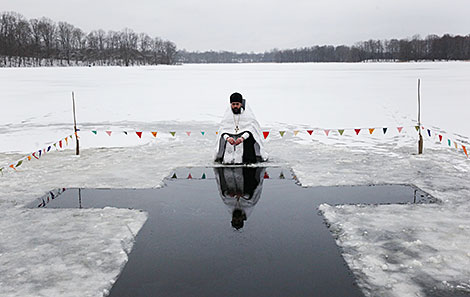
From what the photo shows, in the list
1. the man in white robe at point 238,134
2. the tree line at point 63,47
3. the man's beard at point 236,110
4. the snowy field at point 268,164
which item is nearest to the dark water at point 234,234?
the snowy field at point 268,164

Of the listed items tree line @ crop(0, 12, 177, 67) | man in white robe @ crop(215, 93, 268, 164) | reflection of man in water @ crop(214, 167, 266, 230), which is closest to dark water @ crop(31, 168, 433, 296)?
reflection of man in water @ crop(214, 167, 266, 230)

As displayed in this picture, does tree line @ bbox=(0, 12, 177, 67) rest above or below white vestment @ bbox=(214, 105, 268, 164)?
above

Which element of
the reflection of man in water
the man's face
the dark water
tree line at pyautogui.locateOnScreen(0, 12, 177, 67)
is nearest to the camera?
the dark water

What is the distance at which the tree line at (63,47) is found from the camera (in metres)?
103

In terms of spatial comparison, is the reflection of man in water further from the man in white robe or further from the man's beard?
the man's beard

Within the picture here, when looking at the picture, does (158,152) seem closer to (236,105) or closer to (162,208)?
(236,105)

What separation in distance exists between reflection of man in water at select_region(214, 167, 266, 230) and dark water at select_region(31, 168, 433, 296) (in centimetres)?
2

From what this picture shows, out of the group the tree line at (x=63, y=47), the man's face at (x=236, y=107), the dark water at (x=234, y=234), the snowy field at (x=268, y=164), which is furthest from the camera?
the tree line at (x=63, y=47)

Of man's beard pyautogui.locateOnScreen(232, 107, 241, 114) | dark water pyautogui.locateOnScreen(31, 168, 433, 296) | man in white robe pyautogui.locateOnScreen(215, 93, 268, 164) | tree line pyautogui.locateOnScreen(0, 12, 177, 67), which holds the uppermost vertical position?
tree line pyautogui.locateOnScreen(0, 12, 177, 67)

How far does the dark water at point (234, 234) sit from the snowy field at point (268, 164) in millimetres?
308

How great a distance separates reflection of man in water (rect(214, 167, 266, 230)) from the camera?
306 inches

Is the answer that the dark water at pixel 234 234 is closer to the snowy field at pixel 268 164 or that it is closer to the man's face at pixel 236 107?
the snowy field at pixel 268 164

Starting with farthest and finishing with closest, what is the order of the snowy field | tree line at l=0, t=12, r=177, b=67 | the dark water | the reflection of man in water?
tree line at l=0, t=12, r=177, b=67 < the reflection of man in water < the snowy field < the dark water

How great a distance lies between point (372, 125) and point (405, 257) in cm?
1353
